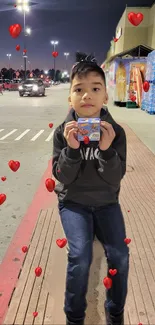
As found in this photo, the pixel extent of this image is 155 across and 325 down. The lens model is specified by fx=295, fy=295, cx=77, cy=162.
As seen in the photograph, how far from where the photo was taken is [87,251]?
6.30 ft

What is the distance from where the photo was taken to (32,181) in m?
5.43

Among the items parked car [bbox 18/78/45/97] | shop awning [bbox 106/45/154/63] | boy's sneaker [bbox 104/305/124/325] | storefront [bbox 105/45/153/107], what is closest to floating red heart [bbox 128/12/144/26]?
boy's sneaker [bbox 104/305/124/325]

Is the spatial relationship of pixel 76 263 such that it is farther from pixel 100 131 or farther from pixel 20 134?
pixel 20 134

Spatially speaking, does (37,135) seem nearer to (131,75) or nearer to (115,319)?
(115,319)

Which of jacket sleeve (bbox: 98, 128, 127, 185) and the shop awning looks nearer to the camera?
jacket sleeve (bbox: 98, 128, 127, 185)

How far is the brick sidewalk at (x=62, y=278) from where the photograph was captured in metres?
2.17

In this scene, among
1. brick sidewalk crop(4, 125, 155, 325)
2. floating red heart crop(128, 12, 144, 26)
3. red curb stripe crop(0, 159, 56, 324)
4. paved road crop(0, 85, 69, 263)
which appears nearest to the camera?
brick sidewalk crop(4, 125, 155, 325)

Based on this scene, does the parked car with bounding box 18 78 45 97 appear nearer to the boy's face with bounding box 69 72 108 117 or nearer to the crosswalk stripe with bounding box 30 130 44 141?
the crosswalk stripe with bounding box 30 130 44 141

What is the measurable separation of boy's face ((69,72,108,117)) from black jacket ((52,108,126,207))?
0.49 ft

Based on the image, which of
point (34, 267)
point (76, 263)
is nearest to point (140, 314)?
point (76, 263)

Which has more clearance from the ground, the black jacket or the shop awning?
the shop awning

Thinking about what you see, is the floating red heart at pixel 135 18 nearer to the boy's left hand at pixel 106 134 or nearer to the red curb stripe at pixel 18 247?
the boy's left hand at pixel 106 134

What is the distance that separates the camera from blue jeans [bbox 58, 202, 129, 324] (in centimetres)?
187

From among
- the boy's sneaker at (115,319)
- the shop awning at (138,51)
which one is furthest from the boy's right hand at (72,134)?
the shop awning at (138,51)
